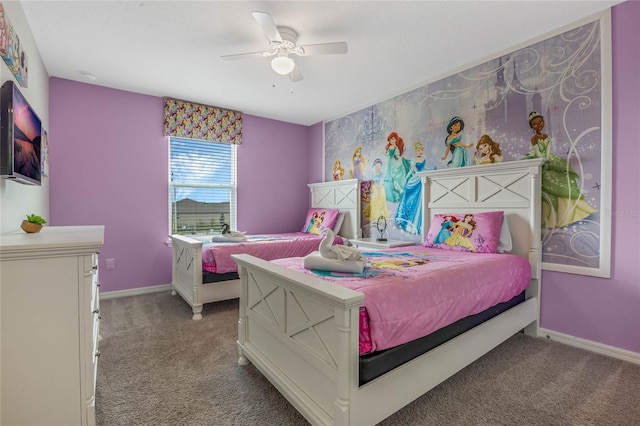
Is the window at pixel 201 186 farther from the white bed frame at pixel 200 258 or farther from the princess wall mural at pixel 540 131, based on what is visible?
the princess wall mural at pixel 540 131

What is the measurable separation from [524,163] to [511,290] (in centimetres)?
108

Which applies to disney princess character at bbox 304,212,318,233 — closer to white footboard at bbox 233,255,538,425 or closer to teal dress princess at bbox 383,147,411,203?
teal dress princess at bbox 383,147,411,203

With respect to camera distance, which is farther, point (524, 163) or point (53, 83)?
A: point (53, 83)

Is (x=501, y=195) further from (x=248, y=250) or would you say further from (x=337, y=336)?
(x=248, y=250)

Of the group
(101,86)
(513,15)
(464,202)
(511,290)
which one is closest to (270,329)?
(511,290)

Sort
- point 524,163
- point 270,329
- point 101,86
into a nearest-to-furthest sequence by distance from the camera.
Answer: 1. point 270,329
2. point 524,163
3. point 101,86

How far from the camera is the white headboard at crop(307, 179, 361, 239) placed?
4207 millimetres

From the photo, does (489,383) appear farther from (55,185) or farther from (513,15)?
(55,185)

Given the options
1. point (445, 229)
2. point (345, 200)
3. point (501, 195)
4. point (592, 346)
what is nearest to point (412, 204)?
point (445, 229)

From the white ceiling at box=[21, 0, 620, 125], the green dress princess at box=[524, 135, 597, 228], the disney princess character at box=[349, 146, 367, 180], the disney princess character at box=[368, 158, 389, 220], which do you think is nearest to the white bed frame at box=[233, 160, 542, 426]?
the green dress princess at box=[524, 135, 597, 228]

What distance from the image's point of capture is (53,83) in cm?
326

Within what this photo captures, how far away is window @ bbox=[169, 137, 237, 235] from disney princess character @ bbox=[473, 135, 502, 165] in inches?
128

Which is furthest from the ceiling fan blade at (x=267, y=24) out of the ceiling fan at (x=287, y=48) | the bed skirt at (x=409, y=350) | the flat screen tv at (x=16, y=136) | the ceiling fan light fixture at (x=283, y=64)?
the bed skirt at (x=409, y=350)

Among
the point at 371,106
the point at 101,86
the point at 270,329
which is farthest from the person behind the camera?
the point at 371,106
